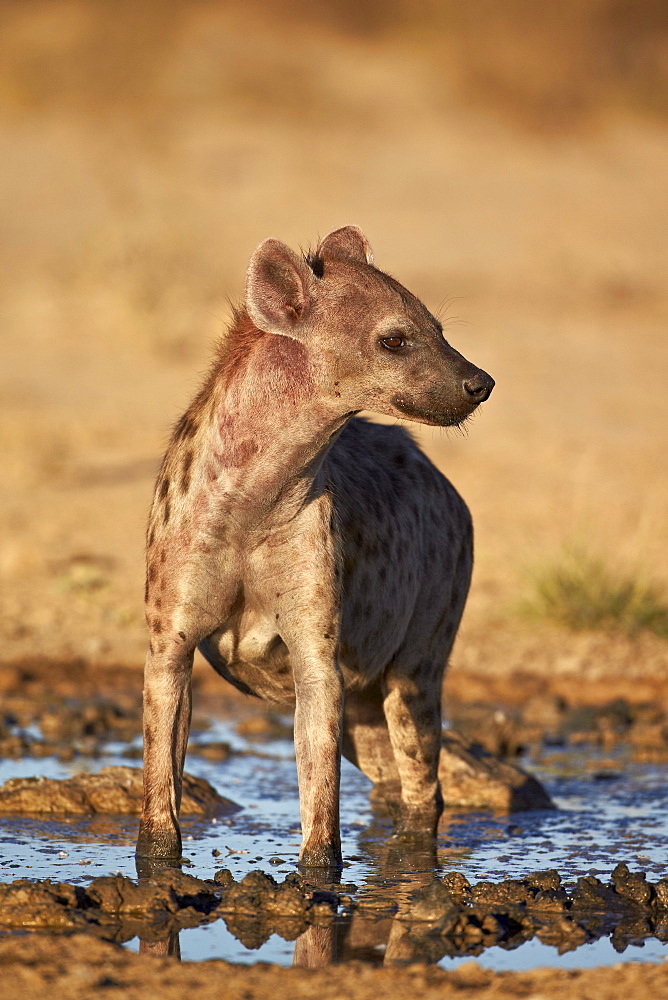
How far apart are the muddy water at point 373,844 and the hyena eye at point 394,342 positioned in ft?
6.25

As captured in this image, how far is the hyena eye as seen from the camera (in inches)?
211

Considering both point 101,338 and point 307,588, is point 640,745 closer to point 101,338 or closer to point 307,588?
point 307,588

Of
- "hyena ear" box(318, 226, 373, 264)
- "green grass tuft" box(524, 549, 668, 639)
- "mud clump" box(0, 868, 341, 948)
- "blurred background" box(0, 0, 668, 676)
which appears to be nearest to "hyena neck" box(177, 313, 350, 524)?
"hyena ear" box(318, 226, 373, 264)

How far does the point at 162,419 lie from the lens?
17.6 m

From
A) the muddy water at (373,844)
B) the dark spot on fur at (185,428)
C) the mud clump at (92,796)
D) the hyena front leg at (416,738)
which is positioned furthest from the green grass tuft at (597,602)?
the dark spot on fur at (185,428)

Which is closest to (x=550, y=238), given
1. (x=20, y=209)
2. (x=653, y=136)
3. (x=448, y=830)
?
(x=20, y=209)

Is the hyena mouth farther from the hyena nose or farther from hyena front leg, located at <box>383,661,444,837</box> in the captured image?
hyena front leg, located at <box>383,661,444,837</box>

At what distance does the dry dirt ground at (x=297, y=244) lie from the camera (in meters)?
10.4

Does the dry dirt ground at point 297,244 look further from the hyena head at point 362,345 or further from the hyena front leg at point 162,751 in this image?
the hyena front leg at point 162,751

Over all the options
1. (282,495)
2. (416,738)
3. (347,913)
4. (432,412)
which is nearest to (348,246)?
(432,412)

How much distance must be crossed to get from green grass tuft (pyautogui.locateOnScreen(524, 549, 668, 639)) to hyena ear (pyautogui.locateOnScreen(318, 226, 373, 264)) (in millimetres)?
5448

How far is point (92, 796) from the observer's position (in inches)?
266

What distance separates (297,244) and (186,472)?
12.9m

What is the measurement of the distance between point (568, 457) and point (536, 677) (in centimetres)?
661
